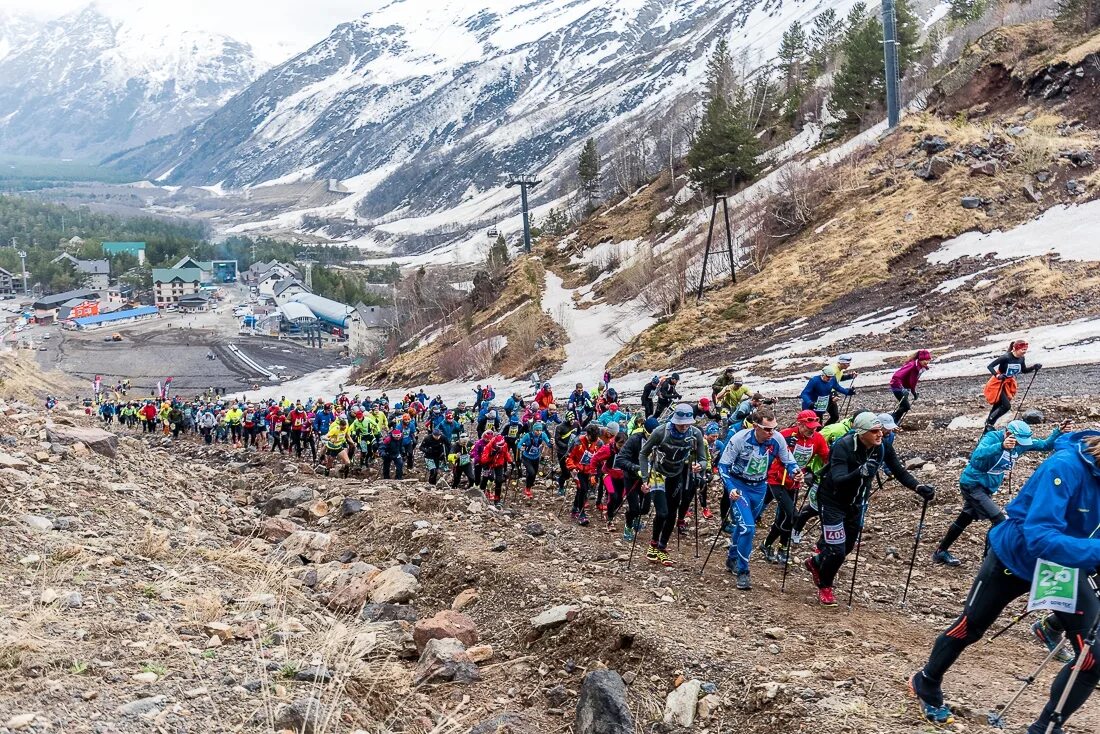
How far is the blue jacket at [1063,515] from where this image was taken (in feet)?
14.1

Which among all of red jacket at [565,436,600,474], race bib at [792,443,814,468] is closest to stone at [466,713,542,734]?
race bib at [792,443,814,468]

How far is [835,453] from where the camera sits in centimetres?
779

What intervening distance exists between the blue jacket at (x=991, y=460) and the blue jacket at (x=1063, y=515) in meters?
3.50

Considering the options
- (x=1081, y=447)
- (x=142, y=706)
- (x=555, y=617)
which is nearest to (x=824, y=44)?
(x=555, y=617)

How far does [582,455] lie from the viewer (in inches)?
515

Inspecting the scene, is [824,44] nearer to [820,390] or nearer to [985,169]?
[985,169]

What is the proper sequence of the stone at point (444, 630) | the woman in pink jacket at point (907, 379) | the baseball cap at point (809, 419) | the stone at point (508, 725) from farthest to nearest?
the woman in pink jacket at point (907, 379) → the baseball cap at point (809, 419) → the stone at point (444, 630) → the stone at point (508, 725)

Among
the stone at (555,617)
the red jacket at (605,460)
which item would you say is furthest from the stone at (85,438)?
the stone at (555,617)

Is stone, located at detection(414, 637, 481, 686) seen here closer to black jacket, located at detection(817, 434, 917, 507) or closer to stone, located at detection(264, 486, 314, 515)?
black jacket, located at detection(817, 434, 917, 507)

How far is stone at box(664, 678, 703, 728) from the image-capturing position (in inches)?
226

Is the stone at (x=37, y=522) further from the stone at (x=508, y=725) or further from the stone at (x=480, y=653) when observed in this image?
the stone at (x=508, y=725)

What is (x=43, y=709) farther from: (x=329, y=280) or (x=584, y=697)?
(x=329, y=280)

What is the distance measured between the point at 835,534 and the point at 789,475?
1.03 m

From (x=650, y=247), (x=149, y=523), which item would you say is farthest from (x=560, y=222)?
(x=149, y=523)
